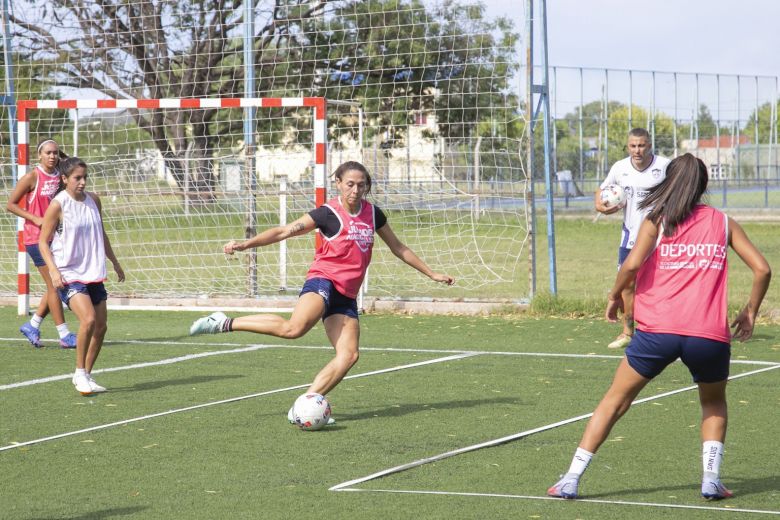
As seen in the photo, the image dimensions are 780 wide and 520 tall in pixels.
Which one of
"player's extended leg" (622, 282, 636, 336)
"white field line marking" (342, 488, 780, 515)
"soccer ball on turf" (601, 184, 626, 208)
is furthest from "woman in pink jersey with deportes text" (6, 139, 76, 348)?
"white field line marking" (342, 488, 780, 515)

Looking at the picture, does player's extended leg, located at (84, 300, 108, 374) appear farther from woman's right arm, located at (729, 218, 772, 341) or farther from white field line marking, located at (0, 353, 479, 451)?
woman's right arm, located at (729, 218, 772, 341)

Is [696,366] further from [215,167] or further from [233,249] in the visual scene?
[215,167]

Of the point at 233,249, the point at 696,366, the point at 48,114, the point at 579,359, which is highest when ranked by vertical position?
the point at 48,114

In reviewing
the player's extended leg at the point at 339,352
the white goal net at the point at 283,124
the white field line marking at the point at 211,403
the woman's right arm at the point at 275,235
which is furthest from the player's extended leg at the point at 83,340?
the white goal net at the point at 283,124

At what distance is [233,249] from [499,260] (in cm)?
1291

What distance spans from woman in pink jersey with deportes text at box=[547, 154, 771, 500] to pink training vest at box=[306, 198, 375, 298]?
259 cm

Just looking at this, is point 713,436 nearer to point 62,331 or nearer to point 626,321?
point 626,321

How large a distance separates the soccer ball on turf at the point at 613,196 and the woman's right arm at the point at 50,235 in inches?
192

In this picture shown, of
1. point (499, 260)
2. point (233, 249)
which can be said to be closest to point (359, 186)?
point (233, 249)

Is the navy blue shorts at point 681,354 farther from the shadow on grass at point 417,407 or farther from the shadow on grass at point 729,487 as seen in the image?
the shadow on grass at point 417,407

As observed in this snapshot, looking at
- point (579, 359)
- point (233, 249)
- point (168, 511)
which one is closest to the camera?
point (168, 511)

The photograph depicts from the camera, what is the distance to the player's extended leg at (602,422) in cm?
576

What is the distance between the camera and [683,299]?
5605mm

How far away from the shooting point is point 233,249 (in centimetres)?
775
